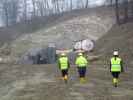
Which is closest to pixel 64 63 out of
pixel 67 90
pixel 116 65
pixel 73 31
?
pixel 67 90

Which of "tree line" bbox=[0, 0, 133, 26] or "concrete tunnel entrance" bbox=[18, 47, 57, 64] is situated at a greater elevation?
"tree line" bbox=[0, 0, 133, 26]

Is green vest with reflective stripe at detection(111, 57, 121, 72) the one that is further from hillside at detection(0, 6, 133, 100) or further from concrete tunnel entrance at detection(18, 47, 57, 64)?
concrete tunnel entrance at detection(18, 47, 57, 64)

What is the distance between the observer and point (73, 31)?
203 ft

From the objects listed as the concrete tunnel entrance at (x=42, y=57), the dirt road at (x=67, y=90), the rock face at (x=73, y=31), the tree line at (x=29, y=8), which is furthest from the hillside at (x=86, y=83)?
the tree line at (x=29, y=8)

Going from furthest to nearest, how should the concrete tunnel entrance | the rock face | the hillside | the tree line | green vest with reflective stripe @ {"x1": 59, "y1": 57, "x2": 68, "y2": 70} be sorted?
the tree line → the rock face → the concrete tunnel entrance → green vest with reflective stripe @ {"x1": 59, "y1": 57, "x2": 68, "y2": 70} → the hillside

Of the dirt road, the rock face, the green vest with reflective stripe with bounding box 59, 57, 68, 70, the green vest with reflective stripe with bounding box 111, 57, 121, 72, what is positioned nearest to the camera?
the dirt road

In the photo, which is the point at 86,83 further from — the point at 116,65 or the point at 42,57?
the point at 42,57

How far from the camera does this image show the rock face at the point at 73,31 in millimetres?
58938

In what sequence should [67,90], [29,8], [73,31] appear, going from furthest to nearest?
[29,8]
[73,31]
[67,90]

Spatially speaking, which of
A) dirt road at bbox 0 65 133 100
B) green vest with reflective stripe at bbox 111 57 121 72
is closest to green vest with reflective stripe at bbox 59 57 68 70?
dirt road at bbox 0 65 133 100

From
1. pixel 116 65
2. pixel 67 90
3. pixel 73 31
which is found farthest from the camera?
pixel 73 31

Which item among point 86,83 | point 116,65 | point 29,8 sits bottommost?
point 86,83

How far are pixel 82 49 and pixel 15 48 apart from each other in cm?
1664

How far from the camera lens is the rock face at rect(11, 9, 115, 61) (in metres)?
58.9
